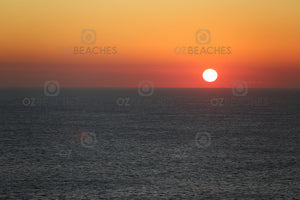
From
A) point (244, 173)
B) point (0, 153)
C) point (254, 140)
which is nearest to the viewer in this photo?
point (244, 173)

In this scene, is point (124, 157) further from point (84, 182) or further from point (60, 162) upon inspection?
point (84, 182)

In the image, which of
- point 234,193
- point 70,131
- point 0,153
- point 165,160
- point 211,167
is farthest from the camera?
point 70,131

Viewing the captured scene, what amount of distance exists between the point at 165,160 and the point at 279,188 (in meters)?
11.0

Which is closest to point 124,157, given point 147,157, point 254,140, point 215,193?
point 147,157

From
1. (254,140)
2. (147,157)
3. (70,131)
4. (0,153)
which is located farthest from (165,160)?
(70,131)

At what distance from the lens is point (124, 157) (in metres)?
35.6

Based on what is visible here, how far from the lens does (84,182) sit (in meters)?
25.8

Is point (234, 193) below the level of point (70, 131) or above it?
below

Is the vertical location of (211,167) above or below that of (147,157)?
below

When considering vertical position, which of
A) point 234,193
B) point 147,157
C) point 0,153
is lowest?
point 234,193

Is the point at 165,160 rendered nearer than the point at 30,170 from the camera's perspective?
No

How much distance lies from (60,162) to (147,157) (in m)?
7.38

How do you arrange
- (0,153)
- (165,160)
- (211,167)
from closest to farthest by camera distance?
1. (211,167)
2. (165,160)
3. (0,153)

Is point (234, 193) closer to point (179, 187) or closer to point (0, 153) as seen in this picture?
point (179, 187)
